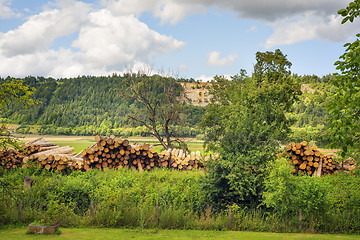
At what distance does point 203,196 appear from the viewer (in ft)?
52.0

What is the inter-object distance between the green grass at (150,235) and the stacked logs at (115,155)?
32.0ft

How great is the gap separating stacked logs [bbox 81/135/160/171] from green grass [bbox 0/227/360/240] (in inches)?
384

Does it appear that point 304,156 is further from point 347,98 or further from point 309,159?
point 347,98

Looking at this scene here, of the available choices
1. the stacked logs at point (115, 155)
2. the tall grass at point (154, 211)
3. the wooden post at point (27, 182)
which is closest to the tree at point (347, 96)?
the tall grass at point (154, 211)

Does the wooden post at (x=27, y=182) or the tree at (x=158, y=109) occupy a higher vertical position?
the tree at (x=158, y=109)

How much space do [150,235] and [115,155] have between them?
1164 cm

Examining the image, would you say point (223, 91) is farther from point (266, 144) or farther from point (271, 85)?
point (266, 144)

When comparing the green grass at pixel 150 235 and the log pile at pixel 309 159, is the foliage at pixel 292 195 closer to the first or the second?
the green grass at pixel 150 235

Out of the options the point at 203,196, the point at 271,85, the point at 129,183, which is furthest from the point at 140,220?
the point at 271,85

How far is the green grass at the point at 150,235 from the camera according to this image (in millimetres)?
12643

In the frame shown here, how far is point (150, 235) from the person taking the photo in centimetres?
1309

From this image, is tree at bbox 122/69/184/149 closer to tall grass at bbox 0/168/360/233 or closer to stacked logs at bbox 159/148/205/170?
stacked logs at bbox 159/148/205/170

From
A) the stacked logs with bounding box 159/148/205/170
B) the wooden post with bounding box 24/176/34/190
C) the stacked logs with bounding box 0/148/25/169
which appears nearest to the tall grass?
the wooden post with bounding box 24/176/34/190

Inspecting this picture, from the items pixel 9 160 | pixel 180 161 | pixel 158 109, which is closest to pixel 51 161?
pixel 9 160
